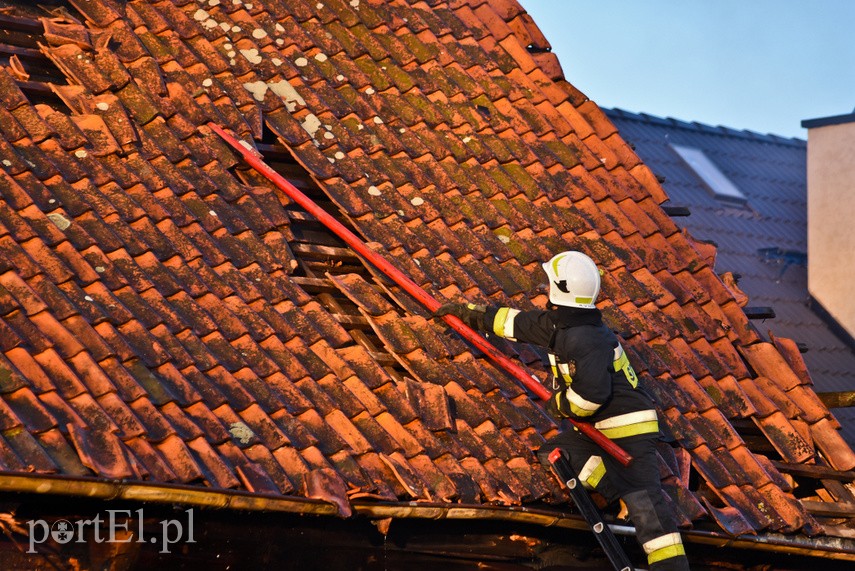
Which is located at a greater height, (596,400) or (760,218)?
(760,218)

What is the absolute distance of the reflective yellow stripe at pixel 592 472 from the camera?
23.0 feet

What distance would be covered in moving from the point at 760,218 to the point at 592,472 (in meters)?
7.94

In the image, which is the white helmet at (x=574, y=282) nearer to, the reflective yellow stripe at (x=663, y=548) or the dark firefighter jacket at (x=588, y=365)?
the dark firefighter jacket at (x=588, y=365)

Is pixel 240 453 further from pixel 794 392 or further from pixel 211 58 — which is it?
pixel 794 392

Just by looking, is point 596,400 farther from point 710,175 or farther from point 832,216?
point 710,175

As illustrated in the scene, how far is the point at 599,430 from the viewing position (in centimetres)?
714

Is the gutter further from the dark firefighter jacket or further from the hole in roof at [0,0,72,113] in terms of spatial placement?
the hole in roof at [0,0,72,113]

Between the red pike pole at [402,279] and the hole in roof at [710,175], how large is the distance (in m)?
7.24

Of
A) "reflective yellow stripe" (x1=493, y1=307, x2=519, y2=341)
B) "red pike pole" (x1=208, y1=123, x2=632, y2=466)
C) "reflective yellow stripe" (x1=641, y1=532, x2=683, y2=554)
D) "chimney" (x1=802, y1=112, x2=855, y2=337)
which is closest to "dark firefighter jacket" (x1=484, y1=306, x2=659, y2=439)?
"reflective yellow stripe" (x1=493, y1=307, x2=519, y2=341)

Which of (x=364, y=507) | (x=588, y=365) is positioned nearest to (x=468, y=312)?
(x=588, y=365)

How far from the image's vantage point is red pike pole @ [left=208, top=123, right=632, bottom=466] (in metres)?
7.07

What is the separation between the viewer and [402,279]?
7598 mm

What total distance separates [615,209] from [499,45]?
1.76 meters

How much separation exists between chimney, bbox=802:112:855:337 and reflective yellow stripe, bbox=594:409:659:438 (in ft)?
20.1
